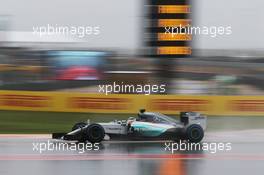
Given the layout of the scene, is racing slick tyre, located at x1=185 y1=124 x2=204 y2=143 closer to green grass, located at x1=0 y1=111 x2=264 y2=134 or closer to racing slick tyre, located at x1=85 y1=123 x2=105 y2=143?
racing slick tyre, located at x1=85 y1=123 x2=105 y2=143

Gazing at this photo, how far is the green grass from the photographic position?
10812 mm

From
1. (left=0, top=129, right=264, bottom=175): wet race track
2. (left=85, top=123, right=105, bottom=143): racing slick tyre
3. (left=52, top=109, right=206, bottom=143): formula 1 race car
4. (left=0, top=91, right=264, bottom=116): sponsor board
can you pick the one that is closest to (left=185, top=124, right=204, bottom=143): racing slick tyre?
(left=52, top=109, right=206, bottom=143): formula 1 race car

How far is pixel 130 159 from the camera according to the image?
709cm

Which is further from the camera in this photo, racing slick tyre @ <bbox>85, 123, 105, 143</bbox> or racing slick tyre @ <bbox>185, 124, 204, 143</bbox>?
racing slick tyre @ <bbox>185, 124, 204, 143</bbox>

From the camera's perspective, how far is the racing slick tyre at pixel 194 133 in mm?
8250

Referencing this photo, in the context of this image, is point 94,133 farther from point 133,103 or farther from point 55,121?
point 55,121

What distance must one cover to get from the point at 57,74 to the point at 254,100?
13.1ft

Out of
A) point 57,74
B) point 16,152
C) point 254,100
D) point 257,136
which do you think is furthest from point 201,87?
point 16,152

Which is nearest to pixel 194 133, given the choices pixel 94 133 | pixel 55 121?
pixel 94 133

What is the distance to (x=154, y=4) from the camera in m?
10.5

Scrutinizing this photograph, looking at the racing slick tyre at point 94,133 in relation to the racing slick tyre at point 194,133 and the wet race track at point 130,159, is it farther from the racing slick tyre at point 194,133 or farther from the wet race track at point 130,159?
the racing slick tyre at point 194,133

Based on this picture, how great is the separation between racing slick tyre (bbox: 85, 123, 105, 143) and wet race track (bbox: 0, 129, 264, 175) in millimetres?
122

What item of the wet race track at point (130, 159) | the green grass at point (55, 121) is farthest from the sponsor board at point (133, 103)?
the wet race track at point (130, 159)

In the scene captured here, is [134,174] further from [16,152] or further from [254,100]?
[254,100]
